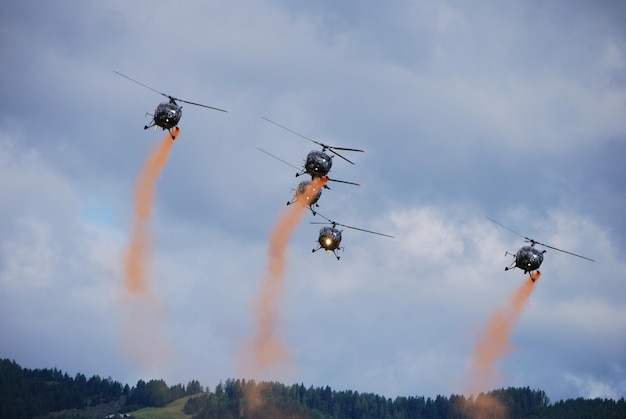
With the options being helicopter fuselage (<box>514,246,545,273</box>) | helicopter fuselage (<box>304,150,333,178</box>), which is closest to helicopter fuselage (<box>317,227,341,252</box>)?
helicopter fuselage (<box>304,150,333,178</box>)

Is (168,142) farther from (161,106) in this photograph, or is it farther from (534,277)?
(534,277)

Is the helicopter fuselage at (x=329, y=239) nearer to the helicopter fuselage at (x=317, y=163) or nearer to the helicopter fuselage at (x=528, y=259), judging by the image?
the helicopter fuselage at (x=317, y=163)

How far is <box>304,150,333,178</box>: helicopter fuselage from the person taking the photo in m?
138

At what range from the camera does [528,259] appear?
141875 mm

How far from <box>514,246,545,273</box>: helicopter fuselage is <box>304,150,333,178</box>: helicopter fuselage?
92.3 ft

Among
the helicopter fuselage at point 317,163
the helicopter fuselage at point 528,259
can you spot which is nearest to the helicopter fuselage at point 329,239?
the helicopter fuselage at point 317,163

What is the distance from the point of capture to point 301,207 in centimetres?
15275

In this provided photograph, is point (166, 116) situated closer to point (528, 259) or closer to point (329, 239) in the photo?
point (329, 239)

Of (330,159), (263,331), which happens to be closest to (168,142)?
(330,159)

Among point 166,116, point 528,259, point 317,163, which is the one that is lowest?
point 528,259

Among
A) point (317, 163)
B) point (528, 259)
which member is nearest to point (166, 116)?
point (317, 163)

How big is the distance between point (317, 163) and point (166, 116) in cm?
2000

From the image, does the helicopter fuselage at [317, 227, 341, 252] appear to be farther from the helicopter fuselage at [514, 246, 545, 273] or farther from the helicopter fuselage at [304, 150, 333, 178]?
the helicopter fuselage at [514, 246, 545, 273]

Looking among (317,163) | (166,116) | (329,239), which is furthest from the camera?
(329,239)
